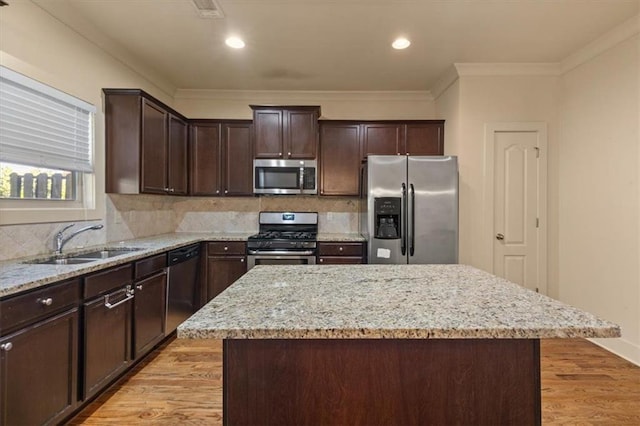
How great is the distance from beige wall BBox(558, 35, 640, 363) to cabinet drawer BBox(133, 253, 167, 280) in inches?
156

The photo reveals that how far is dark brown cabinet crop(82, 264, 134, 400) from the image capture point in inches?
75.9

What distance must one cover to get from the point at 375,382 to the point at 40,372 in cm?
171

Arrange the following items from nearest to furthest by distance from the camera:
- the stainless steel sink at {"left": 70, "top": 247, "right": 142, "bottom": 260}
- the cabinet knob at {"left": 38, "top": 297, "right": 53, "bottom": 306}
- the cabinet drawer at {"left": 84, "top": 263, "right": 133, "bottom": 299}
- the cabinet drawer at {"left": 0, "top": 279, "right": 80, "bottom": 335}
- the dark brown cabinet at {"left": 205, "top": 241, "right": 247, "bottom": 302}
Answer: the cabinet drawer at {"left": 0, "top": 279, "right": 80, "bottom": 335}, the cabinet knob at {"left": 38, "top": 297, "right": 53, "bottom": 306}, the cabinet drawer at {"left": 84, "top": 263, "right": 133, "bottom": 299}, the stainless steel sink at {"left": 70, "top": 247, "right": 142, "bottom": 260}, the dark brown cabinet at {"left": 205, "top": 241, "right": 247, "bottom": 302}

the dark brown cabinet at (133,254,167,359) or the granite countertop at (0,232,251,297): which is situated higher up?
the granite countertop at (0,232,251,297)

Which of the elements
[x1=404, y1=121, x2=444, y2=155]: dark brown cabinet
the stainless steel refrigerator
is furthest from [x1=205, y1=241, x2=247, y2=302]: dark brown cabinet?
[x1=404, y1=121, x2=444, y2=155]: dark brown cabinet

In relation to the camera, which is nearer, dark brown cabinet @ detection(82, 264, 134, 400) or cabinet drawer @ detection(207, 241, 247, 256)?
dark brown cabinet @ detection(82, 264, 134, 400)

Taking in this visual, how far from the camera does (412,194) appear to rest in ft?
10.4

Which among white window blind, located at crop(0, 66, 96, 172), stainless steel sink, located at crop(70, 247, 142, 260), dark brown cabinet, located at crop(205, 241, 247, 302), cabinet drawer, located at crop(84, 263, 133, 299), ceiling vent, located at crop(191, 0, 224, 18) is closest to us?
cabinet drawer, located at crop(84, 263, 133, 299)

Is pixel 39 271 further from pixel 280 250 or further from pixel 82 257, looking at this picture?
pixel 280 250

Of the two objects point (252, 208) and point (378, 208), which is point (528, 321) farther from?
point (252, 208)

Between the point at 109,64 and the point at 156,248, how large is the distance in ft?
5.99

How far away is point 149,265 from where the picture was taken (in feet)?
8.44

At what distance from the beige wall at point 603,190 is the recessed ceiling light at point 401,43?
5.79 ft

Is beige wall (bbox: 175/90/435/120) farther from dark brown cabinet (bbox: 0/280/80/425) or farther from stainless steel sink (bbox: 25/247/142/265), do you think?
dark brown cabinet (bbox: 0/280/80/425)
